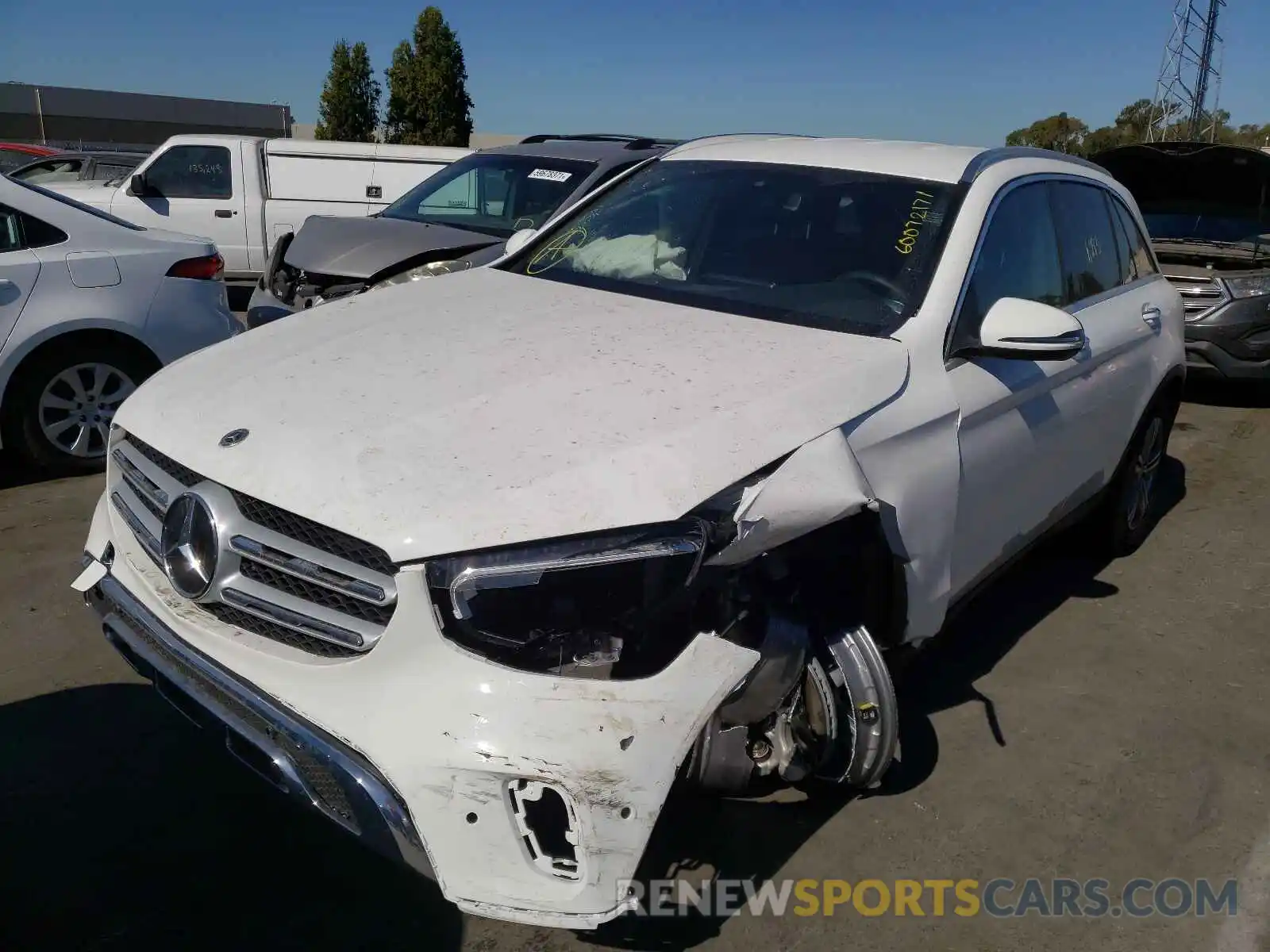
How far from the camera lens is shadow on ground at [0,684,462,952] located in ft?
8.14

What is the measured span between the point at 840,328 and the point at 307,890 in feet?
6.75

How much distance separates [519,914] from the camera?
2084 millimetres

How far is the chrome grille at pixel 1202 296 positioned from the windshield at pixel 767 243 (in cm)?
565

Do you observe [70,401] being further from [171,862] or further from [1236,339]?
[1236,339]

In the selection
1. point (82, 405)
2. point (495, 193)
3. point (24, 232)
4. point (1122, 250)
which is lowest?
point (82, 405)

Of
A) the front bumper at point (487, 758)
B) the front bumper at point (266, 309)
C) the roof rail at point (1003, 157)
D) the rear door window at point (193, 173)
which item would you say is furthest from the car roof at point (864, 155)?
the rear door window at point (193, 173)

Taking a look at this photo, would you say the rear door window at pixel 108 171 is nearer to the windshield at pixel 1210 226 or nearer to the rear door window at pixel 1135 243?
the windshield at pixel 1210 226

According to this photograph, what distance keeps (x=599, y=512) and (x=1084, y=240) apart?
118 inches

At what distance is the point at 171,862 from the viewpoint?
8.83ft

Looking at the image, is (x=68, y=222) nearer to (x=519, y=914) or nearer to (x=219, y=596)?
(x=219, y=596)

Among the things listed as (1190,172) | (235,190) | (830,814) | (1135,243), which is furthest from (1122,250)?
(235,190)

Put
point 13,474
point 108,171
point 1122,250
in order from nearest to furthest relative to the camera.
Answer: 1. point 1122,250
2. point 13,474
3. point 108,171

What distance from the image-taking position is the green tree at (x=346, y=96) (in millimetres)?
43281

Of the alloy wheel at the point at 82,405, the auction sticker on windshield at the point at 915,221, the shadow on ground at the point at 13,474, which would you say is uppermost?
the auction sticker on windshield at the point at 915,221
